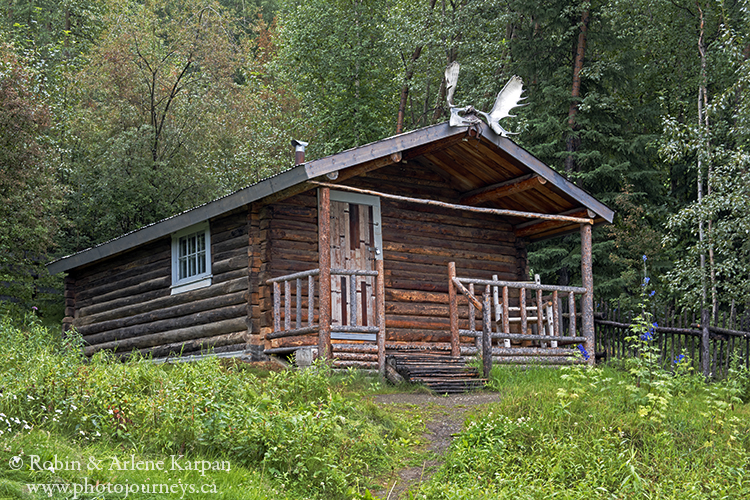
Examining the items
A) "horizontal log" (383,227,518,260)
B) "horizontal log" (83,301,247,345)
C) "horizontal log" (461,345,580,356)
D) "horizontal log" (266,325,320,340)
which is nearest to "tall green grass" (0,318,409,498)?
"horizontal log" (266,325,320,340)

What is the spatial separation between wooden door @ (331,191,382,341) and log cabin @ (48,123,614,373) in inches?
1.1

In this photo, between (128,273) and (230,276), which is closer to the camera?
(230,276)

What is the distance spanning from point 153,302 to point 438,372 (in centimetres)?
687

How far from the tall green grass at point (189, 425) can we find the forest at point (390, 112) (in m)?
11.2

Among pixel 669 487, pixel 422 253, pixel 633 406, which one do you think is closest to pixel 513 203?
pixel 422 253

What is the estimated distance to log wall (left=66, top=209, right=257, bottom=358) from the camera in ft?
44.3

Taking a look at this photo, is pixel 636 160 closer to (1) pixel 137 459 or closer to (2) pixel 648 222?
(2) pixel 648 222

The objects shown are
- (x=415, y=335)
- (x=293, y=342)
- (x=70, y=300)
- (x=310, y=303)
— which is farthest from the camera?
(x=70, y=300)

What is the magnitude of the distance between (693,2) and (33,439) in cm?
2327

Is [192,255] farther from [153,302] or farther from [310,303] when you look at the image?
[310,303]

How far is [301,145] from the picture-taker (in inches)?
497

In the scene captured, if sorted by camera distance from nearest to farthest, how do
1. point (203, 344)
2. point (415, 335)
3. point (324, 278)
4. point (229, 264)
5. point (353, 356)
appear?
point (324, 278)
point (353, 356)
point (229, 264)
point (203, 344)
point (415, 335)

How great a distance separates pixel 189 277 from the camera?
48.6 ft

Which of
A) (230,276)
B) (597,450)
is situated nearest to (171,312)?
(230,276)
